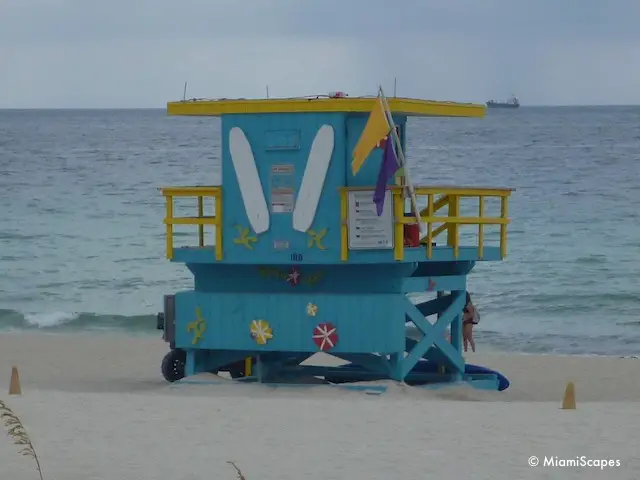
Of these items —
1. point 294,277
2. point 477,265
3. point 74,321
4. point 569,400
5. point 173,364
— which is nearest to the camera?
point 569,400

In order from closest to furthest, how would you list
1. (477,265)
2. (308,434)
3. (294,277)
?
(308,434) → (294,277) → (477,265)

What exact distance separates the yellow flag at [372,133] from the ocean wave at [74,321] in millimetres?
12448

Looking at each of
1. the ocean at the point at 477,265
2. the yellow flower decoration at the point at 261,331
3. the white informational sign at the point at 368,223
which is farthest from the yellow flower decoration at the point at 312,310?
the ocean at the point at 477,265

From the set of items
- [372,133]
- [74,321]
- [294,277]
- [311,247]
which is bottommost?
[74,321]

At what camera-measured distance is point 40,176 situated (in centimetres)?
7081

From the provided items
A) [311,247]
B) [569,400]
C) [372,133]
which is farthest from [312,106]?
[569,400]

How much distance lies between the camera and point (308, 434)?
37.9ft

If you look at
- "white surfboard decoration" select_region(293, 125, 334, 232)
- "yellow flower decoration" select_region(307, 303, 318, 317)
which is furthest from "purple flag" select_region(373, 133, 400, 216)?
"yellow flower decoration" select_region(307, 303, 318, 317)

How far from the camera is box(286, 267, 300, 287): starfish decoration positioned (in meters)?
14.5

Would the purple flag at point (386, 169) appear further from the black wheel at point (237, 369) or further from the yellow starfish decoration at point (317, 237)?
the black wheel at point (237, 369)

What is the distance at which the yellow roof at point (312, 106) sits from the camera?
1397 centimetres

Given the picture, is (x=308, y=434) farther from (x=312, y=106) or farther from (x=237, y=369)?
(x=237, y=369)

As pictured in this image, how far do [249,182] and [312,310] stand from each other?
4.42ft

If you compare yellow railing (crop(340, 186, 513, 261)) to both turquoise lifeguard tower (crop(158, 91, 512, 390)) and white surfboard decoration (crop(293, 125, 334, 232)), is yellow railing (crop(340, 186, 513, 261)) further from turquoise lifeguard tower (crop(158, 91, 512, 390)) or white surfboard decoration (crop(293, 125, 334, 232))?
white surfboard decoration (crop(293, 125, 334, 232))
